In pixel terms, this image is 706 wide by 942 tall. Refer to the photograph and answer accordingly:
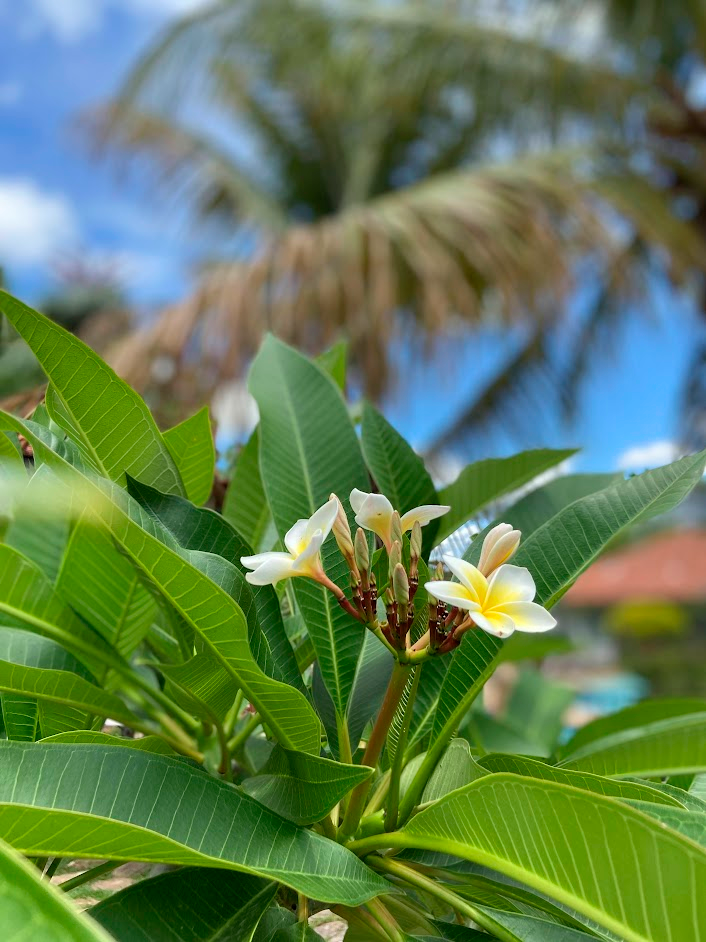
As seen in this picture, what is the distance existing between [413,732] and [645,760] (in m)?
0.12

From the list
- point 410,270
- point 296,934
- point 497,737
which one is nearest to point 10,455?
point 296,934

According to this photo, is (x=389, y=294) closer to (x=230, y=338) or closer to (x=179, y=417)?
(x=230, y=338)

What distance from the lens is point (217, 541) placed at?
1.26 ft

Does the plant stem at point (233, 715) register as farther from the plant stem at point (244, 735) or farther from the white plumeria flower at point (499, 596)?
the white plumeria flower at point (499, 596)

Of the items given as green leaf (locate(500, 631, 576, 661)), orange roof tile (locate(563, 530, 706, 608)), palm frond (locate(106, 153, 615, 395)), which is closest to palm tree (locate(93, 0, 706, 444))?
palm frond (locate(106, 153, 615, 395))

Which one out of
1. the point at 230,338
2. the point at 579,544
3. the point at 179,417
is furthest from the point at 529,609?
the point at 230,338

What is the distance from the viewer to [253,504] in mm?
547

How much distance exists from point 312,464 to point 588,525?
0.16m

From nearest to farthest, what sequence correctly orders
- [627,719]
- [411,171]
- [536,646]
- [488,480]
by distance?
[488,480], [627,719], [536,646], [411,171]

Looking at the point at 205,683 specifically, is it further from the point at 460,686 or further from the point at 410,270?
the point at 410,270

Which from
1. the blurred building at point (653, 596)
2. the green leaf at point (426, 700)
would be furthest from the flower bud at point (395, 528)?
the blurred building at point (653, 596)

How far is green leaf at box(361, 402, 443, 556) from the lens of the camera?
489 millimetres

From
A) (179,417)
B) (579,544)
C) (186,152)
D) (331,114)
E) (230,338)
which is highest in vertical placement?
(331,114)

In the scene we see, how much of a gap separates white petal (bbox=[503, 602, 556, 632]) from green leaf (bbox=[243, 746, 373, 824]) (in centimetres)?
8
